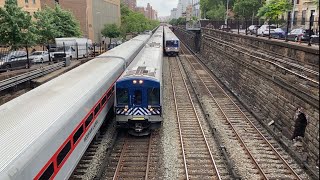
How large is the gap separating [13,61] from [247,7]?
46324 millimetres

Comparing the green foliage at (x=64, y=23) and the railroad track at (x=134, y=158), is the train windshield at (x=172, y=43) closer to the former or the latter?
the green foliage at (x=64, y=23)

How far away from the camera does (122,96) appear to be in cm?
1307

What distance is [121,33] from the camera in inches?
2291

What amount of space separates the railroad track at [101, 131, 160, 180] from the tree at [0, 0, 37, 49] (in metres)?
12.8

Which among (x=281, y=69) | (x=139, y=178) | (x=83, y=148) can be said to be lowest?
(x=139, y=178)

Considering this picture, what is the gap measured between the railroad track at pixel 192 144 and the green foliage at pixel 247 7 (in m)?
40.6

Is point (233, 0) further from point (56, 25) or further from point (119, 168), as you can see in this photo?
point (119, 168)

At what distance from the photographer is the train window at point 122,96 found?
13008mm

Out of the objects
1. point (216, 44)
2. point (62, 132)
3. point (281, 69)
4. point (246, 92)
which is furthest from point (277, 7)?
point (62, 132)

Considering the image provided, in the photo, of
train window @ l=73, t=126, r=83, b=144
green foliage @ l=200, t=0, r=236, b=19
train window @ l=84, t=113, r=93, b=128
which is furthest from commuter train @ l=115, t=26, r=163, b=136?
green foliage @ l=200, t=0, r=236, b=19

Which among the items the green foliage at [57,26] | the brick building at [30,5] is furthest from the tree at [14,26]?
the brick building at [30,5]

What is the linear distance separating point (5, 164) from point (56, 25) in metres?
34.9

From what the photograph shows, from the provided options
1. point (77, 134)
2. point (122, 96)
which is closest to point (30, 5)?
point (122, 96)

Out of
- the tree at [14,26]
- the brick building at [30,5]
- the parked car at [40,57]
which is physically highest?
the brick building at [30,5]
